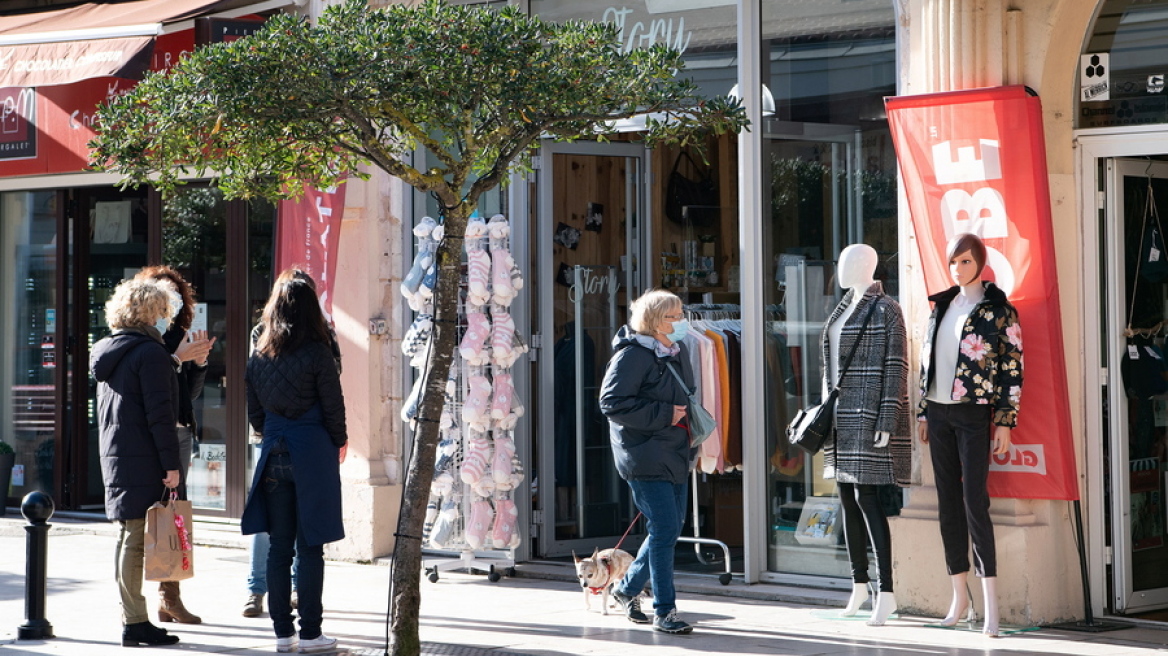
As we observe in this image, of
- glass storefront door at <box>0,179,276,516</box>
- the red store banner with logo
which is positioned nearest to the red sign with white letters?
glass storefront door at <box>0,179,276,516</box>

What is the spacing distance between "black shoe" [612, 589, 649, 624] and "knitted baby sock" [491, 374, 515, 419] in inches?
73.0

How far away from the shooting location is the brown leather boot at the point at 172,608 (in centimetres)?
799

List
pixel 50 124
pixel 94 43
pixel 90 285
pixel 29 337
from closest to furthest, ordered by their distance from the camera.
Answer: pixel 94 43 < pixel 50 124 < pixel 90 285 < pixel 29 337

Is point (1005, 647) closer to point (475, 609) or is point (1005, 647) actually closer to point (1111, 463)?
point (1111, 463)

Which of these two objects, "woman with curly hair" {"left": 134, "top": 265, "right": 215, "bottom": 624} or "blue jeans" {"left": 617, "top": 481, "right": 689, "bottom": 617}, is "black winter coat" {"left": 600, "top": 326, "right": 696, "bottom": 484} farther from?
"woman with curly hair" {"left": 134, "top": 265, "right": 215, "bottom": 624}

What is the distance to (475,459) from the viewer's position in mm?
9328

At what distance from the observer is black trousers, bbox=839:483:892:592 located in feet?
25.0

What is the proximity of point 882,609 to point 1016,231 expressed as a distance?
80.3 inches

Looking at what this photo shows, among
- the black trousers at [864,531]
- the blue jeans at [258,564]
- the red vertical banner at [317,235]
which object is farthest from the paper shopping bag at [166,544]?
the black trousers at [864,531]

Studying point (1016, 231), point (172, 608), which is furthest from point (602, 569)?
point (1016, 231)

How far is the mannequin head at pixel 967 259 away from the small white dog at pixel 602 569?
2297 millimetres

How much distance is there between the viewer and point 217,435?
11.9 meters

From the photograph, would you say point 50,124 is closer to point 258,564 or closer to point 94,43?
point 94,43

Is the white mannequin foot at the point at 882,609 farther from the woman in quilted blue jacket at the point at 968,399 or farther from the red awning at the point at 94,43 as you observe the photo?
the red awning at the point at 94,43
